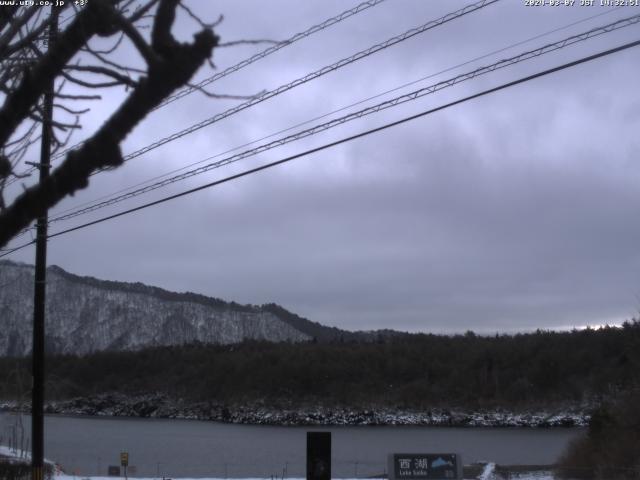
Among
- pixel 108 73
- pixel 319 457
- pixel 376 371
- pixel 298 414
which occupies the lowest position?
pixel 298 414

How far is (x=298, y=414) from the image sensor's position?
436ft

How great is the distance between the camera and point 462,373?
435 feet

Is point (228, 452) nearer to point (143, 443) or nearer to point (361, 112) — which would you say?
point (143, 443)

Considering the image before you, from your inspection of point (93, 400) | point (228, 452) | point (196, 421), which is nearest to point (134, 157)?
point (228, 452)

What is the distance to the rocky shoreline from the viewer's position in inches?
4537

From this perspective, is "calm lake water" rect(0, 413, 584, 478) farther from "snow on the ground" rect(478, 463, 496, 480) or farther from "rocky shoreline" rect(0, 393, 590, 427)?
"snow on the ground" rect(478, 463, 496, 480)

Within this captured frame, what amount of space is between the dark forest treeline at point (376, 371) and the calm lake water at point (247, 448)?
47.8 ft

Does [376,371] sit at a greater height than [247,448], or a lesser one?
greater

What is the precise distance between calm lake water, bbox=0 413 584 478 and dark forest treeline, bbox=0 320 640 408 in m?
14.6

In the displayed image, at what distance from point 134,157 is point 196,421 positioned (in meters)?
120

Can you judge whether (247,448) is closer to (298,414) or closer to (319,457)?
(298,414)

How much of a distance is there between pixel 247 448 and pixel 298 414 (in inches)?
2269

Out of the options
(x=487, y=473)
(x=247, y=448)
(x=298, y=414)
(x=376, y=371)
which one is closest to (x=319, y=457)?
(x=487, y=473)

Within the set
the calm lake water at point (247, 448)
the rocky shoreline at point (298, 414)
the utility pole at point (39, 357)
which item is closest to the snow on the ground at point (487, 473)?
the calm lake water at point (247, 448)
